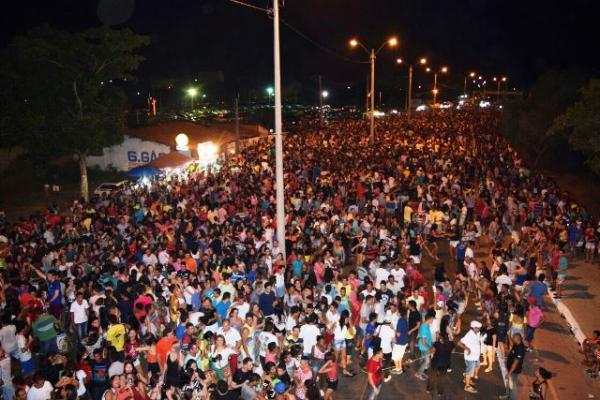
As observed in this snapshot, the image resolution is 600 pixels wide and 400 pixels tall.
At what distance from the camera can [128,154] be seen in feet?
109

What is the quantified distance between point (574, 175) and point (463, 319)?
24690mm

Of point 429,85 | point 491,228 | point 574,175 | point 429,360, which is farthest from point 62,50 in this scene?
point 429,85

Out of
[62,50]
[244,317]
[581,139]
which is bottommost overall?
[244,317]

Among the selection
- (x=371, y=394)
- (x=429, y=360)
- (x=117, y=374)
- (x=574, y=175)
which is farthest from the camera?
(x=574, y=175)

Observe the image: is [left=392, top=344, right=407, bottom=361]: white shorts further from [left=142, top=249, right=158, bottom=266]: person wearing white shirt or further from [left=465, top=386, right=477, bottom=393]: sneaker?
[left=142, top=249, right=158, bottom=266]: person wearing white shirt

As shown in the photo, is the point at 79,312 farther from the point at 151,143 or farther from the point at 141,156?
the point at 141,156

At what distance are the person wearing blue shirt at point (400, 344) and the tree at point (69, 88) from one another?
23.0m

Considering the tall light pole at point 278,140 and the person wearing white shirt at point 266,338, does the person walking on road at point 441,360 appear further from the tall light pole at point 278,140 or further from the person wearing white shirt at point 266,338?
the tall light pole at point 278,140

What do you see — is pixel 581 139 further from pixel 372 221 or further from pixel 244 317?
pixel 244 317

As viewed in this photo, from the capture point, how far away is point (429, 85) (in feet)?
452

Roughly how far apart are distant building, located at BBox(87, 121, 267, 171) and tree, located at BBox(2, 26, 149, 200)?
9.08 ft

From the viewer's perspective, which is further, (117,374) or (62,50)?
(62,50)

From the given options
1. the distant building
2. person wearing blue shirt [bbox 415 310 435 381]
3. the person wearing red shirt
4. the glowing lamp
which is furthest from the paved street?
the distant building

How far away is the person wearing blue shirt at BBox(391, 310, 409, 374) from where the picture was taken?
8492 mm
